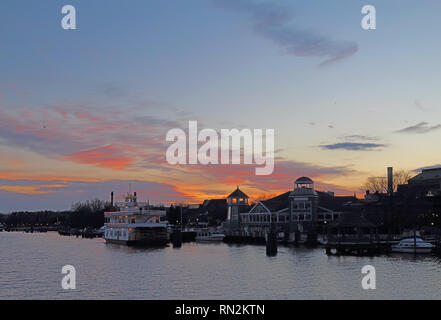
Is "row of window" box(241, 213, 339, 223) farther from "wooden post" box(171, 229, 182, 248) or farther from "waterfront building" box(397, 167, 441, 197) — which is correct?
"wooden post" box(171, 229, 182, 248)

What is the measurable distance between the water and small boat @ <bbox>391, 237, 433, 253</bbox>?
4.48 metres

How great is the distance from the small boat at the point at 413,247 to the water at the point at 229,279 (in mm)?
4479

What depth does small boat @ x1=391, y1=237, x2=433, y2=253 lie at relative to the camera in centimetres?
7444

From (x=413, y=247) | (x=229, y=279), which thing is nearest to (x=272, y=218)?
(x=413, y=247)

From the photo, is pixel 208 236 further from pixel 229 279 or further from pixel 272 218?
pixel 229 279

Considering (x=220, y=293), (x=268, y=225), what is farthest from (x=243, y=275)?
(x=268, y=225)

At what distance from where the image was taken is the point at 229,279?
1934 inches

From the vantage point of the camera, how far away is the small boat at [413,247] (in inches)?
2931

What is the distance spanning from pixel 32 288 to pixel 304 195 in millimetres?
78497
